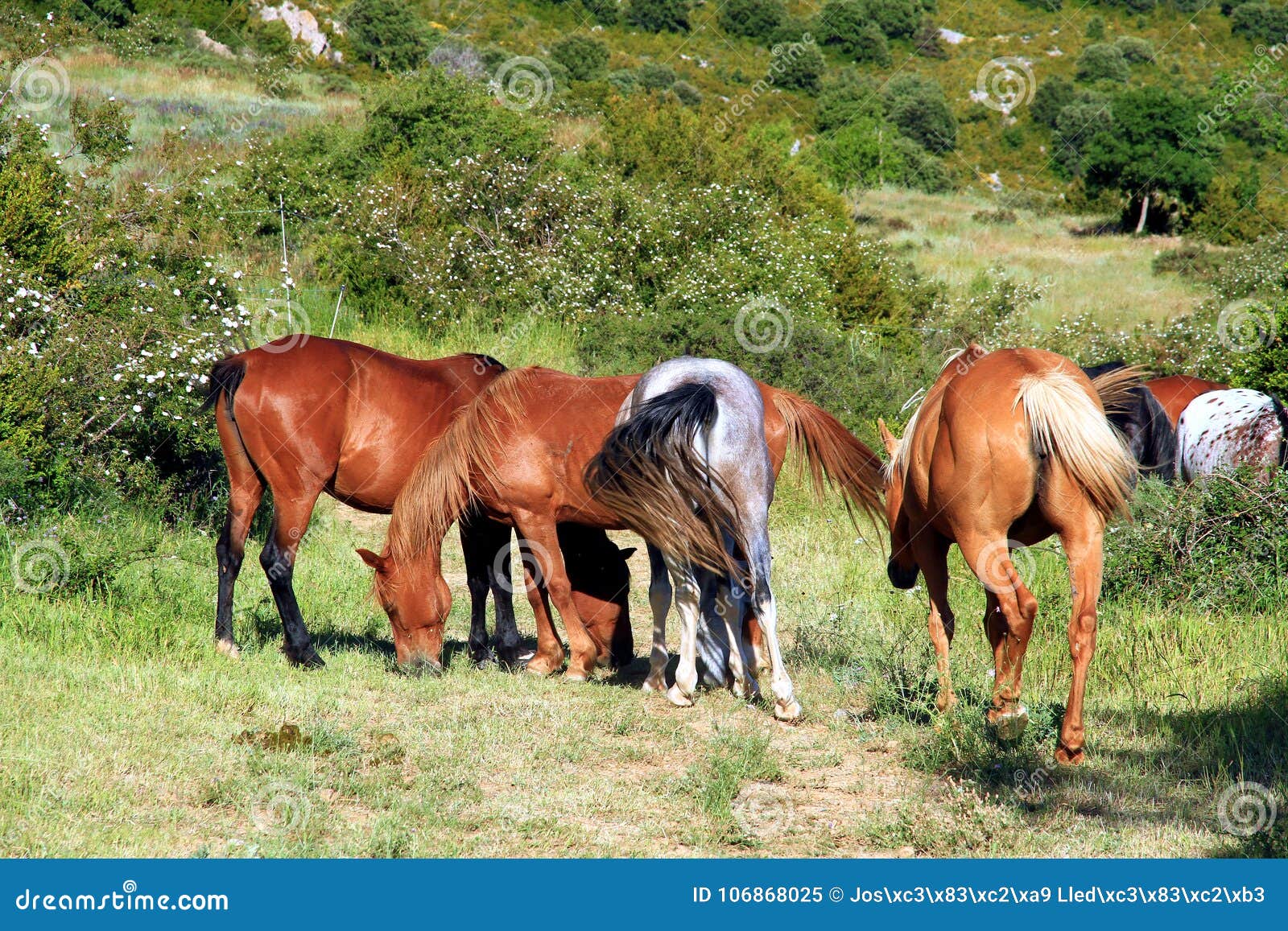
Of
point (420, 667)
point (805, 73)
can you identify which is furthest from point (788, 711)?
point (805, 73)

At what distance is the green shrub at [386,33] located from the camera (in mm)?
42125

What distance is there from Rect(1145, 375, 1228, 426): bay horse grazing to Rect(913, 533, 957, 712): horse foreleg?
546 cm

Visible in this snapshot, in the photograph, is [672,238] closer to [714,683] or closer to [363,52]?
[714,683]

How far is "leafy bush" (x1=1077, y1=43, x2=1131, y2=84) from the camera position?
64.9 m

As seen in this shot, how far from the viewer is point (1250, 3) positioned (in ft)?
230

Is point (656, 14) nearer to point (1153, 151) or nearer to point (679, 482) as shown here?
point (1153, 151)

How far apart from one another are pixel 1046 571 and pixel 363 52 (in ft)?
138

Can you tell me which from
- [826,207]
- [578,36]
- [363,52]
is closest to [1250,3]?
[578,36]

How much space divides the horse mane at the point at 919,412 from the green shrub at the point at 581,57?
4022cm

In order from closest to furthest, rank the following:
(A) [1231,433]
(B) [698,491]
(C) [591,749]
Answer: (C) [591,749], (B) [698,491], (A) [1231,433]

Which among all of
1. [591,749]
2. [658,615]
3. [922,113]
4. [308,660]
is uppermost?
[658,615]

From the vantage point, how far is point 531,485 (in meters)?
6.45

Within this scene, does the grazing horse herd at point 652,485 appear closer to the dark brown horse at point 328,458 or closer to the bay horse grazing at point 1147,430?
the dark brown horse at point 328,458

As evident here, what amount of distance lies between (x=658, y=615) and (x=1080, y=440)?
2.53 meters
